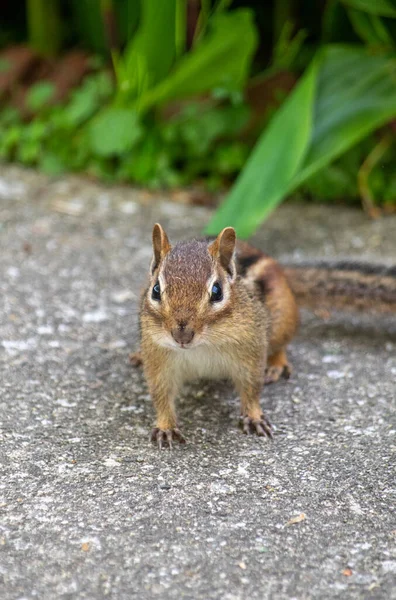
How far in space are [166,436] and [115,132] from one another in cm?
262

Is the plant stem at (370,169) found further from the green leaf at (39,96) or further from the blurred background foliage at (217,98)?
the green leaf at (39,96)

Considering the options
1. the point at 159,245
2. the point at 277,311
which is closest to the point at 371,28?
the point at 277,311

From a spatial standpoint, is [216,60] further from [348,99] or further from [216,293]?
[216,293]

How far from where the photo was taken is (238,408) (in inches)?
120

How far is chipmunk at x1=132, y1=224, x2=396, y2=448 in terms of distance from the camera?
8.43ft

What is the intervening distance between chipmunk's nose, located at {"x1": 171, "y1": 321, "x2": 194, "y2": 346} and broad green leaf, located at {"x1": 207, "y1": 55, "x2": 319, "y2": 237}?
1291 mm

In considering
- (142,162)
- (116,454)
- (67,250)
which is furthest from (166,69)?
(116,454)

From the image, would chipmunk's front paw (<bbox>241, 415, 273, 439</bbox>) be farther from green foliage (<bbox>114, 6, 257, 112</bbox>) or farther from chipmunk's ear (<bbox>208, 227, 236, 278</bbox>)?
green foliage (<bbox>114, 6, 257, 112</bbox>)

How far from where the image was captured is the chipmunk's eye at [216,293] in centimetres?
262

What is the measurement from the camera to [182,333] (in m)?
2.51

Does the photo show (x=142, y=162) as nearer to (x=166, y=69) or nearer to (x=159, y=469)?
(x=166, y=69)

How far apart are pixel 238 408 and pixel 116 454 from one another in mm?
529

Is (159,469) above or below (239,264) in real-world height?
below

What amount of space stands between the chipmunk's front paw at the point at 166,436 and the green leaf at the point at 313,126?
1.22 m
